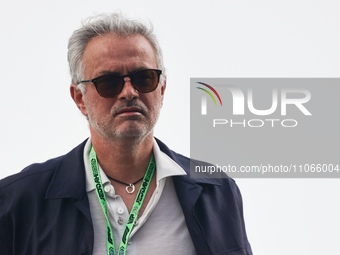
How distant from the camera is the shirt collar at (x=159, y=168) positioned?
2.83 metres

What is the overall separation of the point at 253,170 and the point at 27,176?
109 inches

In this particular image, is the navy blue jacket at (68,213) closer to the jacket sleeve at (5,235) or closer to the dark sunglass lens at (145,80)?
the jacket sleeve at (5,235)

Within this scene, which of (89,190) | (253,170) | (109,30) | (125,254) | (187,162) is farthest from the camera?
(253,170)

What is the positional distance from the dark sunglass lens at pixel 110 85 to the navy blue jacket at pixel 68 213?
524 millimetres

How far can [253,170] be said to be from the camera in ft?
15.5

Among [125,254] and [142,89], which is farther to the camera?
[142,89]

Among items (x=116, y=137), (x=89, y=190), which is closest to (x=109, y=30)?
(x=116, y=137)

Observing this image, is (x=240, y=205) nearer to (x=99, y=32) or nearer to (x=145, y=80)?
(x=145, y=80)

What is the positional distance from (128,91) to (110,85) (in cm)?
13

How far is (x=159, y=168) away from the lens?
9.82ft

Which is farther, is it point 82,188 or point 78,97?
point 78,97

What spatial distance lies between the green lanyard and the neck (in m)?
0.06

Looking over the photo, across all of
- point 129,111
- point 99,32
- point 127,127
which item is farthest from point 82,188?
point 99,32

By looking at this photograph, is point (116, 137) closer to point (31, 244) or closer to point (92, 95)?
point (92, 95)
